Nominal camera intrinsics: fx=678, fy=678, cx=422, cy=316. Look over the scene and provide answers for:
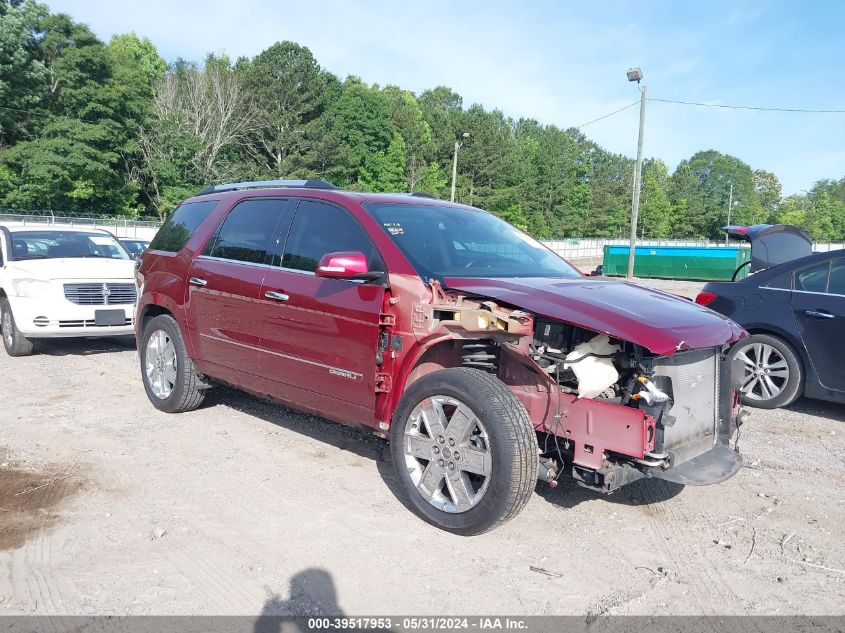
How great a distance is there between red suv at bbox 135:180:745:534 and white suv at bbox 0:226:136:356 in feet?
13.0

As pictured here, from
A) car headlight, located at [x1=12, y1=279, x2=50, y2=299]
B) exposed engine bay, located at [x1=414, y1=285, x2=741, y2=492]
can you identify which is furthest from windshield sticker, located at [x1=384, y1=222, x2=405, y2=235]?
car headlight, located at [x1=12, y1=279, x2=50, y2=299]

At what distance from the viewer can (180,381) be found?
5742 mm

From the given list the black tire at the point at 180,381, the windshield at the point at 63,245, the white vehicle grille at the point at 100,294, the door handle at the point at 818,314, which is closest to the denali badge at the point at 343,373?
the black tire at the point at 180,381

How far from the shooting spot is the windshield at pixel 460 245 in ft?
13.8

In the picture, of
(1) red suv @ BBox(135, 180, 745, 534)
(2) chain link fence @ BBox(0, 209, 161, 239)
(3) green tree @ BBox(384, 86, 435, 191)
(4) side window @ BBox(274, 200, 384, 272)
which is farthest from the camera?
(3) green tree @ BBox(384, 86, 435, 191)

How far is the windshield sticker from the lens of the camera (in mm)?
4293

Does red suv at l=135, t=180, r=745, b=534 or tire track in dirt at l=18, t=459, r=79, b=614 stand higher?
red suv at l=135, t=180, r=745, b=534

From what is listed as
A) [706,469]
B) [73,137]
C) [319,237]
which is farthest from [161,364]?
[73,137]

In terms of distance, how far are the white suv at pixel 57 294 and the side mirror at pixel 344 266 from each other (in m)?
5.61

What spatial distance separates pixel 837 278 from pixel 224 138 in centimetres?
4858

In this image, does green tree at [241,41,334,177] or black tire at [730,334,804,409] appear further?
green tree at [241,41,334,177]

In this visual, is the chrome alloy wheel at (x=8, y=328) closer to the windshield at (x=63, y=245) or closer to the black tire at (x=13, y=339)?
the black tire at (x=13, y=339)

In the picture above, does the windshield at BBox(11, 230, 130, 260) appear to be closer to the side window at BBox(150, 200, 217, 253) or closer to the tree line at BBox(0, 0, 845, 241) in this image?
the side window at BBox(150, 200, 217, 253)

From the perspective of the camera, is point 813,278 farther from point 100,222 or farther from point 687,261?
point 100,222
